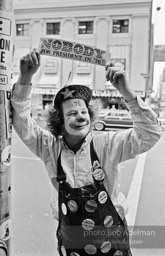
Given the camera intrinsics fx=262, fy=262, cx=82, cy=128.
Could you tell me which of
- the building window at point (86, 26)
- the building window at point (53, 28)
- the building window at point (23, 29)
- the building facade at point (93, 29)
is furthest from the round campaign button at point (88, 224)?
the building window at point (86, 26)

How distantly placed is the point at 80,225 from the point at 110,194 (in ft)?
0.43

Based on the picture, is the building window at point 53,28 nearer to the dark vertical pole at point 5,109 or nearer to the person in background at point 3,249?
the dark vertical pole at point 5,109

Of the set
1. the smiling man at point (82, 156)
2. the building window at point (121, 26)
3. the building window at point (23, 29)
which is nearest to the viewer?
the smiling man at point (82, 156)

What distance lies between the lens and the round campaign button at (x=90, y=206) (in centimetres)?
78

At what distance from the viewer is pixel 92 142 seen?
81cm

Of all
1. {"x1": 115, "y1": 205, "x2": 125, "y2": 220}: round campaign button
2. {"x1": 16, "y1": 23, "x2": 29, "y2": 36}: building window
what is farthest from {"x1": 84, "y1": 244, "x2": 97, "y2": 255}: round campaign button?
{"x1": 16, "y1": 23, "x2": 29, "y2": 36}: building window

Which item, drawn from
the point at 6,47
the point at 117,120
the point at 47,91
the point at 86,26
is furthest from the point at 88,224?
the point at 117,120

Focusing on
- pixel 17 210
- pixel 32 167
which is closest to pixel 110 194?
pixel 17 210

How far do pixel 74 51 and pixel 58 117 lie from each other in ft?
0.69

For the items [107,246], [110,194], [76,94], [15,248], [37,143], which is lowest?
[15,248]

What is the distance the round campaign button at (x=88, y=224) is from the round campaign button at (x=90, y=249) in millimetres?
73

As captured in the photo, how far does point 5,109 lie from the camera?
2.66 ft

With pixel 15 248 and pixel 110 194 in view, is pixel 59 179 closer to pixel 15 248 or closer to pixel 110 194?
pixel 110 194

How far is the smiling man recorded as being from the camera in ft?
2.49
